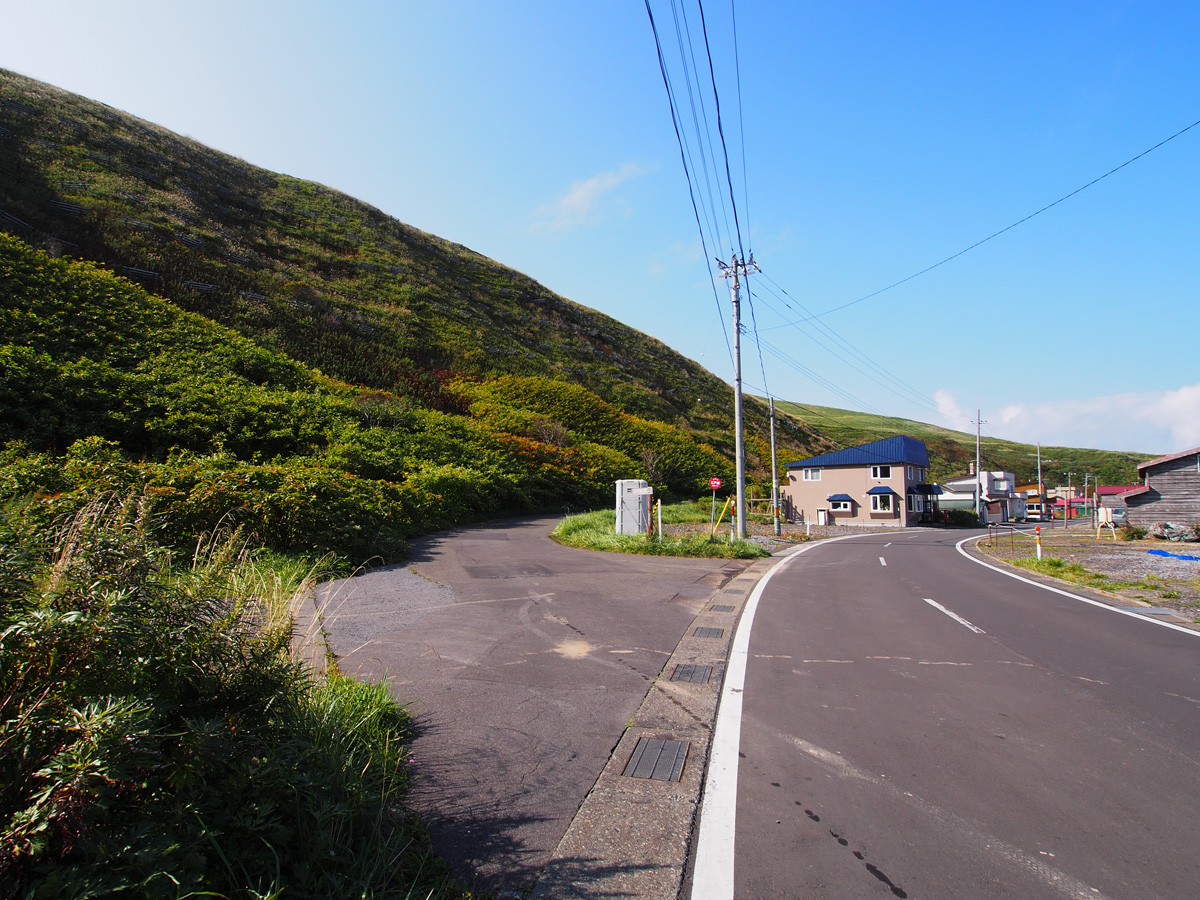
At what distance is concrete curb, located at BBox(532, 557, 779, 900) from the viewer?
2.55 metres

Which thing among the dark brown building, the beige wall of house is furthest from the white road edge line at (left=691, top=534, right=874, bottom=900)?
the beige wall of house

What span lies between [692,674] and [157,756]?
171 inches

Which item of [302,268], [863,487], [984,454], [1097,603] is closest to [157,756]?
[1097,603]

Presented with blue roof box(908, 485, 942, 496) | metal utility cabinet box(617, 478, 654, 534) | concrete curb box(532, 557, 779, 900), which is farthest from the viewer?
blue roof box(908, 485, 942, 496)

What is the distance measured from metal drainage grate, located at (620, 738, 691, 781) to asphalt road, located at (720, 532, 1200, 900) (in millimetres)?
394

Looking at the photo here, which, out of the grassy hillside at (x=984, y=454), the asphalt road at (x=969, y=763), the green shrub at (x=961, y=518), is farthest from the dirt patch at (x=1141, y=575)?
the grassy hillside at (x=984, y=454)

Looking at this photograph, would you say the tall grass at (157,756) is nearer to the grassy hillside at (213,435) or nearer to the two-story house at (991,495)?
the grassy hillside at (213,435)

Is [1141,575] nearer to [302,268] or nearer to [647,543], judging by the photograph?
[647,543]

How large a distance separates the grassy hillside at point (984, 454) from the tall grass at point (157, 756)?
7988 centimetres

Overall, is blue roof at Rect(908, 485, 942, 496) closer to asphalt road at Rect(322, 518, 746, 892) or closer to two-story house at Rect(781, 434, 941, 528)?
two-story house at Rect(781, 434, 941, 528)

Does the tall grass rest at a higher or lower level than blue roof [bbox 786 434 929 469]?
lower

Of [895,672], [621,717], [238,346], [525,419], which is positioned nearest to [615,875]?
[621,717]

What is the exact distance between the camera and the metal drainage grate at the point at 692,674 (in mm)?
5281

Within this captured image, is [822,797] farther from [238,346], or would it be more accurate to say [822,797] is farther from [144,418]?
[238,346]
